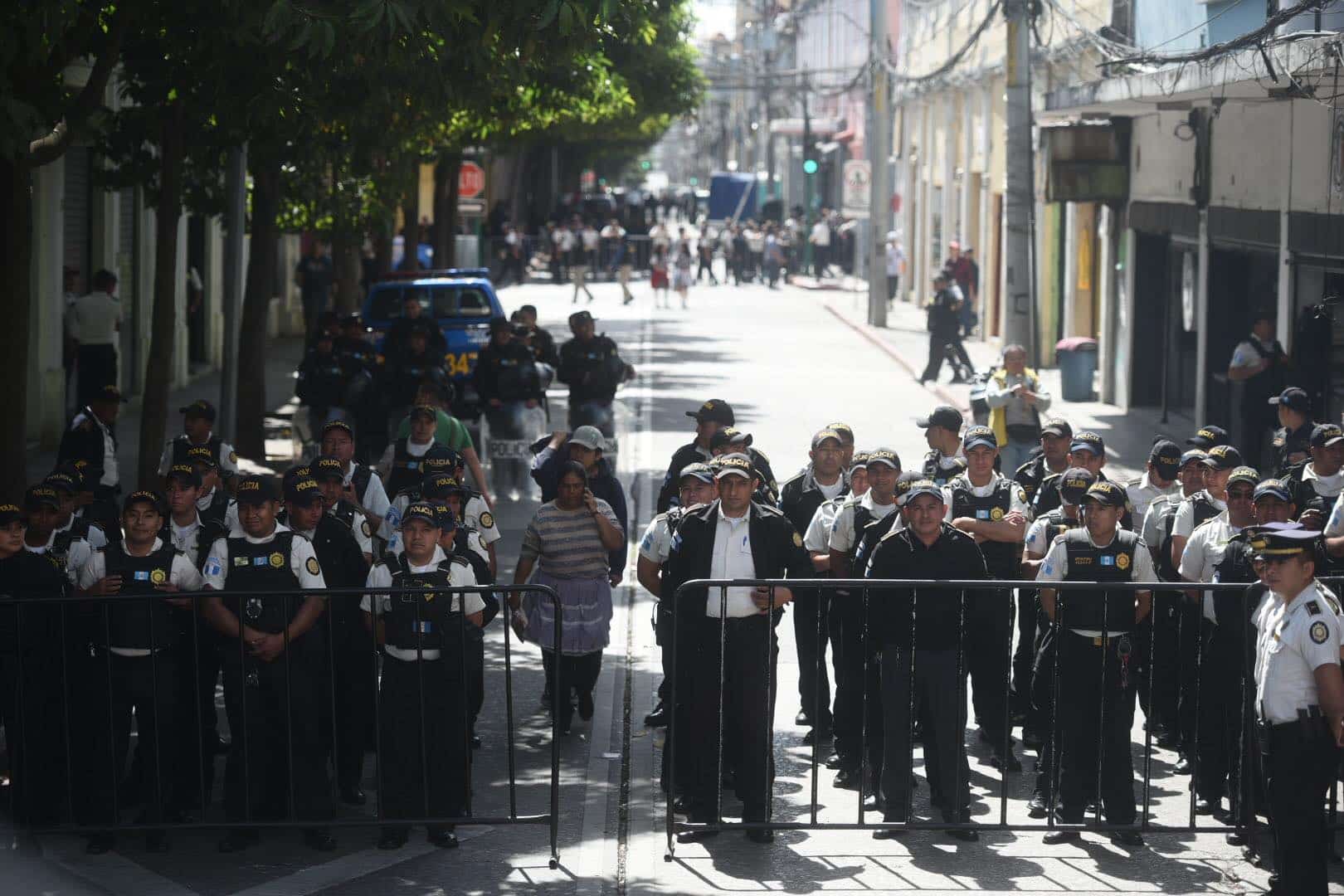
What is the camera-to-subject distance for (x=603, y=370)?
726 inches

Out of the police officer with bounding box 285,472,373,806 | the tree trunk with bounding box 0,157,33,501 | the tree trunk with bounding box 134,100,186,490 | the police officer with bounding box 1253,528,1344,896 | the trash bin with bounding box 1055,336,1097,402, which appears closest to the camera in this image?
the police officer with bounding box 1253,528,1344,896

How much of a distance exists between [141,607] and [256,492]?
706 mm

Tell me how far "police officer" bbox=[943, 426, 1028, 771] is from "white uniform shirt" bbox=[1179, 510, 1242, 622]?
38.8 inches

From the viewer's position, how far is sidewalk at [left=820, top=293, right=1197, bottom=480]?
22.4 metres

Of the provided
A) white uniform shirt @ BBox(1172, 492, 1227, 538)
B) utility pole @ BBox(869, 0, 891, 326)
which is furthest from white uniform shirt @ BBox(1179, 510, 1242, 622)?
utility pole @ BBox(869, 0, 891, 326)

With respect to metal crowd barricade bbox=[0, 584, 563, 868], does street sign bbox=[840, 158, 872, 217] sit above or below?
above

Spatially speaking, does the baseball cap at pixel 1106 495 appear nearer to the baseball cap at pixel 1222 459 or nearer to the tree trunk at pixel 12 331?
the baseball cap at pixel 1222 459

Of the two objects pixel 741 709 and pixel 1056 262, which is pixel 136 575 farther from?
pixel 1056 262

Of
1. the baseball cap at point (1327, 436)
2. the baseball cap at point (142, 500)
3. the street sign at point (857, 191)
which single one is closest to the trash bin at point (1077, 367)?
the baseball cap at point (1327, 436)

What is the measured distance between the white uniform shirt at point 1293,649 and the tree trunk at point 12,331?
800 centimetres

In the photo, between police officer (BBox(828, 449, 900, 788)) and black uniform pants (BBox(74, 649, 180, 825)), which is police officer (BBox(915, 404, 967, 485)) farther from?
black uniform pants (BBox(74, 649, 180, 825))

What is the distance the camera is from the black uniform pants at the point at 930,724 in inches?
350

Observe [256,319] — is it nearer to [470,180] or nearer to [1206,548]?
[1206,548]

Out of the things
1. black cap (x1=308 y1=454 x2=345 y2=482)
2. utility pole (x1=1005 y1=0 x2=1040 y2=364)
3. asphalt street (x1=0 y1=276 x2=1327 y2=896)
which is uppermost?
utility pole (x1=1005 y1=0 x2=1040 y2=364)
